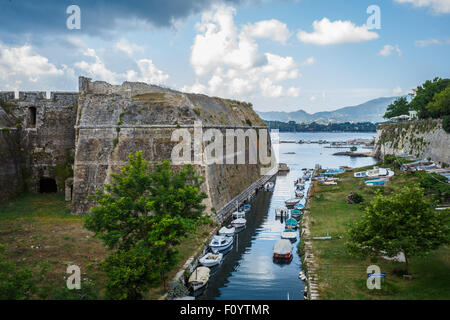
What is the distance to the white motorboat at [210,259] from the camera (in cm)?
2362

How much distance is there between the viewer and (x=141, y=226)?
1800 centimetres

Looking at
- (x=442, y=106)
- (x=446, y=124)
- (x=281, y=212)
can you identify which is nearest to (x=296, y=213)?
(x=281, y=212)

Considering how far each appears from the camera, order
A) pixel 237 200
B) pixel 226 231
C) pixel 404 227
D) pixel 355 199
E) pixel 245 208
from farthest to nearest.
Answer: pixel 237 200, pixel 245 208, pixel 355 199, pixel 226 231, pixel 404 227

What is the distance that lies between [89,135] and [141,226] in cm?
1750

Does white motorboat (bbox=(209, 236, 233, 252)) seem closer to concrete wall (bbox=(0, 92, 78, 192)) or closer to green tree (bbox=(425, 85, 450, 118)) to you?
concrete wall (bbox=(0, 92, 78, 192))

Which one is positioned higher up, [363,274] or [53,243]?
[53,243]

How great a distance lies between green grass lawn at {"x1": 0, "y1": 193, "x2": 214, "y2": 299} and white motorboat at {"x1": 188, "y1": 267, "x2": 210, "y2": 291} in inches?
41.7

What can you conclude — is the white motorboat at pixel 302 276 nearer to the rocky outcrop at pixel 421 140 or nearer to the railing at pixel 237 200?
the railing at pixel 237 200

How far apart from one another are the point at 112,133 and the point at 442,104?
45225 millimetres

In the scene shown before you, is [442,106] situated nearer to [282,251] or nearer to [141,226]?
[282,251]

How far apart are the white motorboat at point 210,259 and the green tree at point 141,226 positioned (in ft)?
17.5
